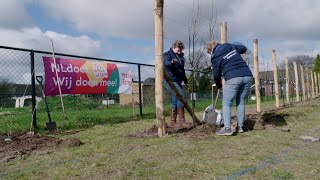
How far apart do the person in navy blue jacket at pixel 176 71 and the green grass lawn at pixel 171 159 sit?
176cm

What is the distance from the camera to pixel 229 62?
639 cm

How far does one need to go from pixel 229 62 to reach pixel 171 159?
2.61m

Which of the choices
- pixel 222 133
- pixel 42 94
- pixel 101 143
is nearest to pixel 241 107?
pixel 222 133

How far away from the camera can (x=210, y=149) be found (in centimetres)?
503

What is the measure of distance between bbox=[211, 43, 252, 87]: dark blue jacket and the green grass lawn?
109cm

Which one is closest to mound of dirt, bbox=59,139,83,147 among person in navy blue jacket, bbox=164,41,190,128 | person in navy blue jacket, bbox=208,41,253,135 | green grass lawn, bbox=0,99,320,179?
green grass lawn, bbox=0,99,320,179

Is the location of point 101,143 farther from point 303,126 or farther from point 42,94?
point 303,126

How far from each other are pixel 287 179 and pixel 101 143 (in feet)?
10.3

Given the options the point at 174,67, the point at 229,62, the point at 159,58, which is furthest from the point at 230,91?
the point at 174,67

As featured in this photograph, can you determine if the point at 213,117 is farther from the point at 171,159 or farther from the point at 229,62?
Result: the point at 171,159

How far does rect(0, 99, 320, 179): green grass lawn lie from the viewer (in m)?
3.84

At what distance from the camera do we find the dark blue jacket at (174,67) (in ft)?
24.9

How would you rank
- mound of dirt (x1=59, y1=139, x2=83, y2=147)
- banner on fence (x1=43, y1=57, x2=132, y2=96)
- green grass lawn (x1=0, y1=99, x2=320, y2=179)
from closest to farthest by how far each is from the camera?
green grass lawn (x1=0, y1=99, x2=320, y2=179), mound of dirt (x1=59, y1=139, x2=83, y2=147), banner on fence (x1=43, y1=57, x2=132, y2=96)

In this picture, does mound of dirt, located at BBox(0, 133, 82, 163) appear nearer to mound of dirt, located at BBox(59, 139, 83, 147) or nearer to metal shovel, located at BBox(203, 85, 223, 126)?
mound of dirt, located at BBox(59, 139, 83, 147)
